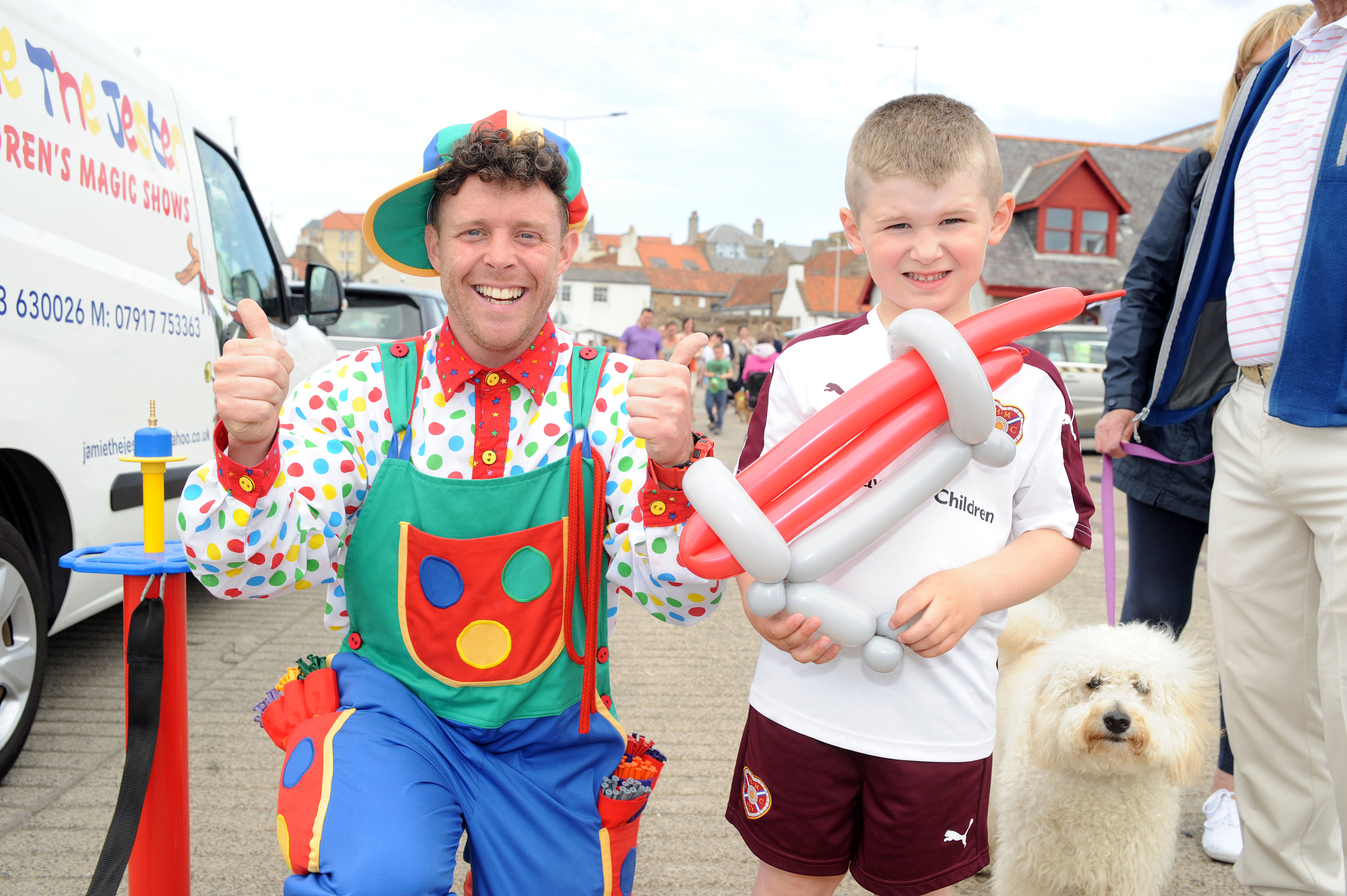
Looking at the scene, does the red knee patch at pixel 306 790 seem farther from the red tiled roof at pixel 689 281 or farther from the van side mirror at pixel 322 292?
the red tiled roof at pixel 689 281

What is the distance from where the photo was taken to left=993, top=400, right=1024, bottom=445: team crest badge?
1655mm

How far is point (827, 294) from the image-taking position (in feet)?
188

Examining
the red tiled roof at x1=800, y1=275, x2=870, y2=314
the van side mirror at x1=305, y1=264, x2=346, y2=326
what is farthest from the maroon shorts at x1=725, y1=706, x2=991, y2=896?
the red tiled roof at x1=800, y1=275, x2=870, y2=314

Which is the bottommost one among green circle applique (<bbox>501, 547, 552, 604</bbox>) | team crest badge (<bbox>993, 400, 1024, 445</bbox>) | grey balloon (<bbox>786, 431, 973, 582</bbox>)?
green circle applique (<bbox>501, 547, 552, 604</bbox>)

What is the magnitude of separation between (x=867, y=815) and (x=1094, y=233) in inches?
994

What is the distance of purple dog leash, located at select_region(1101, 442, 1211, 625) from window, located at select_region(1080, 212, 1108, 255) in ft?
76.6

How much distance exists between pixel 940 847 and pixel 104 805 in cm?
261

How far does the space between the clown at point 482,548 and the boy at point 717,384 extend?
13884 mm

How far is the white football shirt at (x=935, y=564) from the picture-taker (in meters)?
1.62

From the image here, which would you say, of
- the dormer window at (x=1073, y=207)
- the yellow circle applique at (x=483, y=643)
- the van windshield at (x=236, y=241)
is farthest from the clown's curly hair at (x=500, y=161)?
the dormer window at (x=1073, y=207)

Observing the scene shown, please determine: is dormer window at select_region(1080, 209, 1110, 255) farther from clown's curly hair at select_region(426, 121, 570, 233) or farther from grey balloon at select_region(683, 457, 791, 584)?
grey balloon at select_region(683, 457, 791, 584)

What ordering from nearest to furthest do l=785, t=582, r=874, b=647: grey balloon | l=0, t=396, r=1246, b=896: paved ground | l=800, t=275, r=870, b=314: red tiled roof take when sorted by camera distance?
l=785, t=582, r=874, b=647: grey balloon, l=0, t=396, r=1246, b=896: paved ground, l=800, t=275, r=870, b=314: red tiled roof

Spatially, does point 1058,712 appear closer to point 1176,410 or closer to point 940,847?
point 940,847

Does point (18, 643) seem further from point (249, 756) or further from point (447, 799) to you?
point (447, 799)
